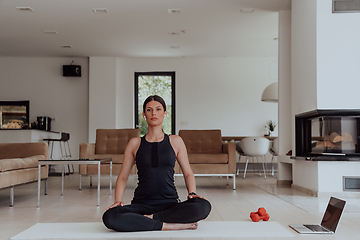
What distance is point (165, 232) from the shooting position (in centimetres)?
250

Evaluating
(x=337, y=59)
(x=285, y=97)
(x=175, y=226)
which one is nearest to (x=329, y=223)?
(x=175, y=226)

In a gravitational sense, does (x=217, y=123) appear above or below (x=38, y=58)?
below

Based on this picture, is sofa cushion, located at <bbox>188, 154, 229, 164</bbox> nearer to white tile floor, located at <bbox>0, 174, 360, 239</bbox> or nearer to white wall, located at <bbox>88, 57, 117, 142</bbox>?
white tile floor, located at <bbox>0, 174, 360, 239</bbox>

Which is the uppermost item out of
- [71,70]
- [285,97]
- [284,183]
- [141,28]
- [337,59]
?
[141,28]

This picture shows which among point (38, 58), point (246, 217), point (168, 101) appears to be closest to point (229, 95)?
point (168, 101)

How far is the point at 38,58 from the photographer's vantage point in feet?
31.9

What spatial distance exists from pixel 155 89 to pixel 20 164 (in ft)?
19.6

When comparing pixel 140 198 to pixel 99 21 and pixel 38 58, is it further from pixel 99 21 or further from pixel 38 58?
pixel 38 58

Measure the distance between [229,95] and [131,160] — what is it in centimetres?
739

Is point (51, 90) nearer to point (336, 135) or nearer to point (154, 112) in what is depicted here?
point (336, 135)

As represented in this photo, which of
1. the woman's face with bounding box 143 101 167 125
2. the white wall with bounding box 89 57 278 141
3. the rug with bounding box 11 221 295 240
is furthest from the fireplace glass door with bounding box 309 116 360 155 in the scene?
the white wall with bounding box 89 57 278 141

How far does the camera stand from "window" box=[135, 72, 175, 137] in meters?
9.94

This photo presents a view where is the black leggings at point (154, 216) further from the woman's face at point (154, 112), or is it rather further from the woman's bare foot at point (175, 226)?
the woman's face at point (154, 112)

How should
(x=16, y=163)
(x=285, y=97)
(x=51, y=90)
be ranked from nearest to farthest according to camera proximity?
(x=16, y=163) < (x=285, y=97) < (x=51, y=90)
